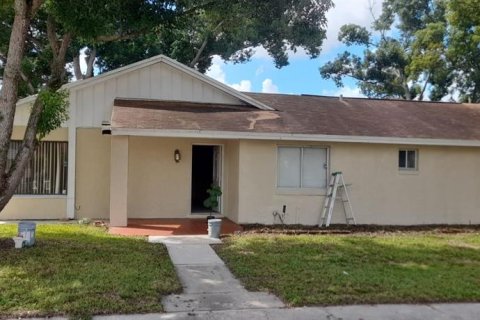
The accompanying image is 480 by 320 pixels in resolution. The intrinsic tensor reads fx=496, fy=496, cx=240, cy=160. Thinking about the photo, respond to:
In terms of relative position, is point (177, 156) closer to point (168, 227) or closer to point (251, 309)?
point (168, 227)

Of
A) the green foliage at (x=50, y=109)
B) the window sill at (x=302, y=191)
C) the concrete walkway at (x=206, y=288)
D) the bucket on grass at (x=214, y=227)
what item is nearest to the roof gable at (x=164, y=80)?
the window sill at (x=302, y=191)

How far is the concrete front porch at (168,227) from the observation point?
11.8m

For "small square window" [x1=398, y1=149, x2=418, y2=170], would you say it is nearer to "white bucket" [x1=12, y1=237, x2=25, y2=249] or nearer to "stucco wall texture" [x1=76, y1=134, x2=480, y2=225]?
"stucco wall texture" [x1=76, y1=134, x2=480, y2=225]

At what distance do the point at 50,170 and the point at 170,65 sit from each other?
4.61 meters

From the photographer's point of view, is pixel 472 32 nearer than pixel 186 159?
No

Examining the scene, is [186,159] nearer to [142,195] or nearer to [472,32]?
[142,195]

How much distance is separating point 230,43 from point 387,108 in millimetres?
12530

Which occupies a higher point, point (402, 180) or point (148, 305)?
point (402, 180)

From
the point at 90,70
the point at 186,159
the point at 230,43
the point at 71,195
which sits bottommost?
the point at 71,195

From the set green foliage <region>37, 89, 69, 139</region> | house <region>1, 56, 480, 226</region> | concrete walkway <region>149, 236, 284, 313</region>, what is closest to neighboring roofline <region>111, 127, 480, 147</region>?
house <region>1, 56, 480, 226</region>

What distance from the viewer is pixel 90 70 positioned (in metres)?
24.8

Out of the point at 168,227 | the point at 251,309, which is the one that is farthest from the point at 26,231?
the point at 251,309

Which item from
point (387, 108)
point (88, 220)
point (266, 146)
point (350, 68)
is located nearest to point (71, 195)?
point (88, 220)

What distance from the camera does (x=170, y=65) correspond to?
1472cm
